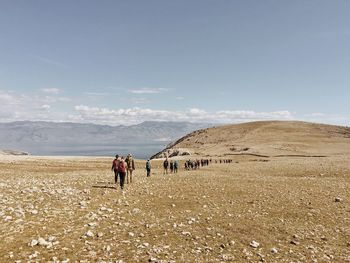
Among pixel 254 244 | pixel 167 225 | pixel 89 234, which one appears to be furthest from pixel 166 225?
pixel 254 244

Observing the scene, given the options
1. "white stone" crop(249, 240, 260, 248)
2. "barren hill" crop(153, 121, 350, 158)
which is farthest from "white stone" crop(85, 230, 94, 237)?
"barren hill" crop(153, 121, 350, 158)

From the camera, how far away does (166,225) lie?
59.0 feet

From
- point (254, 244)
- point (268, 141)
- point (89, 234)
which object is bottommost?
point (254, 244)

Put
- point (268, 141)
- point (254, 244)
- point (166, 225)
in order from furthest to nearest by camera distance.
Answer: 1. point (268, 141)
2. point (166, 225)
3. point (254, 244)

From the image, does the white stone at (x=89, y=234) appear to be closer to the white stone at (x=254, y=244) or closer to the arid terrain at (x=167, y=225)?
the arid terrain at (x=167, y=225)

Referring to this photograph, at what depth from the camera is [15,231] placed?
15.0 meters

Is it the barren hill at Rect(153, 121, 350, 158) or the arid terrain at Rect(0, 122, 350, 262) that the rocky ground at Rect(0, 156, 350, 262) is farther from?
the barren hill at Rect(153, 121, 350, 158)

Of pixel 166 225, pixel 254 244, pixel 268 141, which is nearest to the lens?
pixel 254 244

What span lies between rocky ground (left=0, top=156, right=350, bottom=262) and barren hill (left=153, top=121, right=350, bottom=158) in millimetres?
81012

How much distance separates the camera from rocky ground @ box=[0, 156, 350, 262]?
14266 mm

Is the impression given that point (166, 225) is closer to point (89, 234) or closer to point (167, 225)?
point (167, 225)

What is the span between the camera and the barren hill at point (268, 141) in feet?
373

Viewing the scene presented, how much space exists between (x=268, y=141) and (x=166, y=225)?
126684 millimetres

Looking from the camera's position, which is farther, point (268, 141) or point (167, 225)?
point (268, 141)
